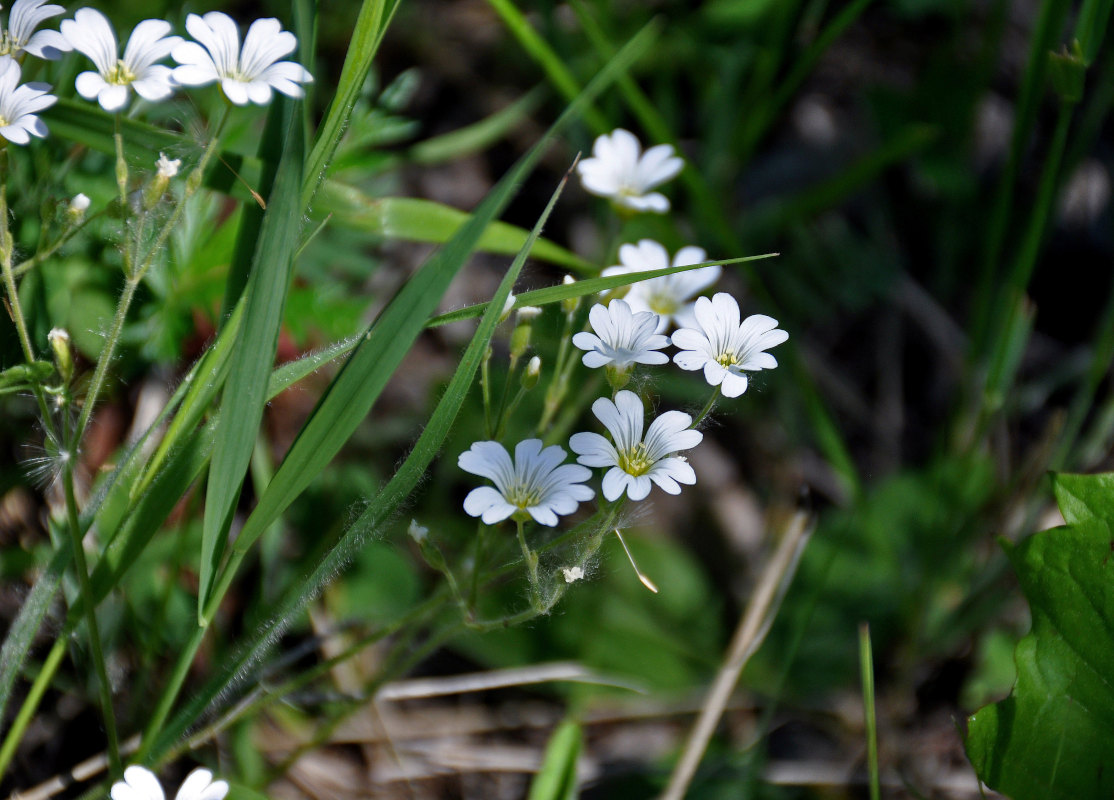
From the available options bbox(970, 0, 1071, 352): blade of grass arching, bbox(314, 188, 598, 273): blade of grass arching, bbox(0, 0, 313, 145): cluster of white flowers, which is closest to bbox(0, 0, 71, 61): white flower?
bbox(0, 0, 313, 145): cluster of white flowers

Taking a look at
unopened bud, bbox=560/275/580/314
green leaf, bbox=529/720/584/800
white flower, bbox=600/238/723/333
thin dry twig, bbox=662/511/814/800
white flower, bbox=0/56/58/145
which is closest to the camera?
white flower, bbox=0/56/58/145

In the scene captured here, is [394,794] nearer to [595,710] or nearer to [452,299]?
[595,710]

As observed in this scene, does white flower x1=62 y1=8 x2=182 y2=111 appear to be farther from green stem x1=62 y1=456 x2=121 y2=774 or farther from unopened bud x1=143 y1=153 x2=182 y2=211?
green stem x1=62 y1=456 x2=121 y2=774

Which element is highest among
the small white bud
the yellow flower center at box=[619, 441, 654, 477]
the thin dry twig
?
the small white bud

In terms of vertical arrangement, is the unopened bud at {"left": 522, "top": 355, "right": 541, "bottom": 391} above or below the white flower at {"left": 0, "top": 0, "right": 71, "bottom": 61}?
below

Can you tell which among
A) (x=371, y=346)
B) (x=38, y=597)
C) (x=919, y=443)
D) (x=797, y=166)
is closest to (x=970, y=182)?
(x=797, y=166)

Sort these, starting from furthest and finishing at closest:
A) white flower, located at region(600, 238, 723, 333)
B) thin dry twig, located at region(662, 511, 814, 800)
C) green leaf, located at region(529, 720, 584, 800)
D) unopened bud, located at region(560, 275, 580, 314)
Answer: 1. thin dry twig, located at region(662, 511, 814, 800)
2. green leaf, located at region(529, 720, 584, 800)
3. white flower, located at region(600, 238, 723, 333)
4. unopened bud, located at region(560, 275, 580, 314)
